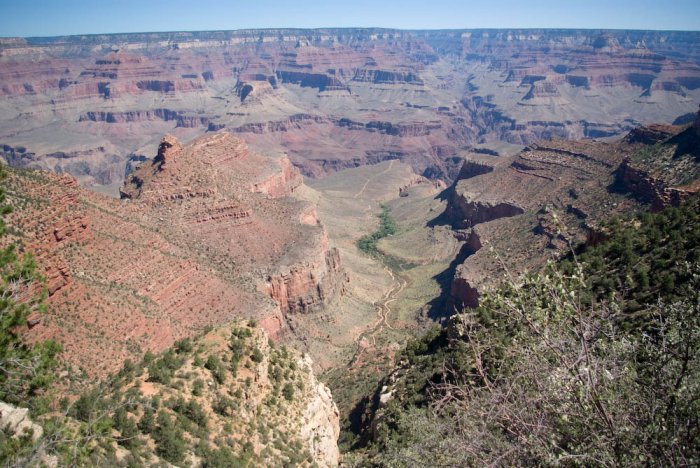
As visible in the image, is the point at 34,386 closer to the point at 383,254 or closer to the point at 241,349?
the point at 241,349

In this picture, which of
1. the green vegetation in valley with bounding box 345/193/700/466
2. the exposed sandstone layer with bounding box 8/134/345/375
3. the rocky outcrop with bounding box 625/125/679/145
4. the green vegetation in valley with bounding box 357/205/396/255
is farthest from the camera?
the green vegetation in valley with bounding box 357/205/396/255

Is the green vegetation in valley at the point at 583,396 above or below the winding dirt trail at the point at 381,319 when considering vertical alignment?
above

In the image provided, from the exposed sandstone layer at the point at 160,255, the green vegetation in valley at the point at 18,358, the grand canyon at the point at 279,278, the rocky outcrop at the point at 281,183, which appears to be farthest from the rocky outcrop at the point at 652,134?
the green vegetation in valley at the point at 18,358

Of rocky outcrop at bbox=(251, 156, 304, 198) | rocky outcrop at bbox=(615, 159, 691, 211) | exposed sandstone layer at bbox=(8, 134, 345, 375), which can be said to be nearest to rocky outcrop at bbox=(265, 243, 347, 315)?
exposed sandstone layer at bbox=(8, 134, 345, 375)

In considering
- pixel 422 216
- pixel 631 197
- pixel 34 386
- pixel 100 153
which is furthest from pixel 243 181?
pixel 100 153

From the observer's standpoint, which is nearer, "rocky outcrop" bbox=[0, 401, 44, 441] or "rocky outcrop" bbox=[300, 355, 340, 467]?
"rocky outcrop" bbox=[0, 401, 44, 441]

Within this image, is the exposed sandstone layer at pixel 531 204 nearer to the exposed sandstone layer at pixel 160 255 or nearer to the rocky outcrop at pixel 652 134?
the rocky outcrop at pixel 652 134

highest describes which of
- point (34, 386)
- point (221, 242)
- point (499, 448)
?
point (499, 448)

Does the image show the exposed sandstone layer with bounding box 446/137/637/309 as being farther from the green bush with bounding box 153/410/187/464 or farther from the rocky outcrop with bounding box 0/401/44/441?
the rocky outcrop with bounding box 0/401/44/441

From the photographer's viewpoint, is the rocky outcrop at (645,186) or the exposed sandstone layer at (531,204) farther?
the exposed sandstone layer at (531,204)
